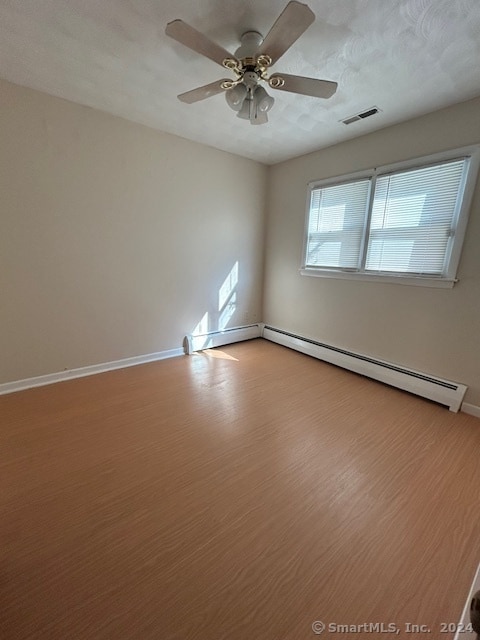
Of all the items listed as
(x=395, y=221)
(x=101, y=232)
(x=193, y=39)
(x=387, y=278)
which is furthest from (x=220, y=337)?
(x=193, y=39)

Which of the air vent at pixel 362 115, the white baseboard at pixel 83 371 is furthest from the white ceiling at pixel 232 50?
the white baseboard at pixel 83 371

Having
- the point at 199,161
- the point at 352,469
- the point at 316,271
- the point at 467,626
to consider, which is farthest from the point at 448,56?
the point at 467,626

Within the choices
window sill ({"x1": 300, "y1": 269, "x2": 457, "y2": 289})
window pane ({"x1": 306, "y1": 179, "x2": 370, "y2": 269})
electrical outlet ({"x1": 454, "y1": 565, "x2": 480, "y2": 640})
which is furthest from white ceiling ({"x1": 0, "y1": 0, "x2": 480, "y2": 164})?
electrical outlet ({"x1": 454, "y1": 565, "x2": 480, "y2": 640})

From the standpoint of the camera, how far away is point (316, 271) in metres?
3.65

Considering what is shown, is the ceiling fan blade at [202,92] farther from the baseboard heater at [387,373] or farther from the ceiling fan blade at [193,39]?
the baseboard heater at [387,373]

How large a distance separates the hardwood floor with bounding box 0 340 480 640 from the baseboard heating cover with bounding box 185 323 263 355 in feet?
4.13

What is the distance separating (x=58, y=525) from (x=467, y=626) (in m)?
1.83

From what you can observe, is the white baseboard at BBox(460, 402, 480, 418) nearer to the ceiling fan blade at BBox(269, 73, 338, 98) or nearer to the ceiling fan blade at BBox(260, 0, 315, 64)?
the ceiling fan blade at BBox(269, 73, 338, 98)

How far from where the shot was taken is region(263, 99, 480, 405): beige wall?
7.89ft

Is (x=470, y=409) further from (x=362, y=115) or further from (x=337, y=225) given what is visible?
(x=362, y=115)

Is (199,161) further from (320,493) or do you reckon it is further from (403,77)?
(320,493)

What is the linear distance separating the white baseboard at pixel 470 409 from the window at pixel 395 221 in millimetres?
1161

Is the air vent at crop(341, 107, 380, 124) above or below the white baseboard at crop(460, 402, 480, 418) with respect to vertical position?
above

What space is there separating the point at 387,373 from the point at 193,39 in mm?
3221
